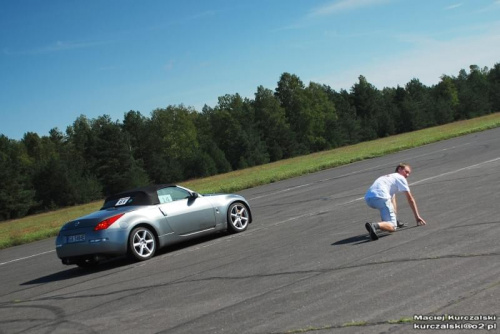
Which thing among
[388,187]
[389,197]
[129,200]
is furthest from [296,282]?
[129,200]

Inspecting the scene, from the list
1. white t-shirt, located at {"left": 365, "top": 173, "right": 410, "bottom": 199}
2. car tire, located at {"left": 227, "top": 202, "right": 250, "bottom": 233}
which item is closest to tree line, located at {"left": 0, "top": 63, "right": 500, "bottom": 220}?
car tire, located at {"left": 227, "top": 202, "right": 250, "bottom": 233}

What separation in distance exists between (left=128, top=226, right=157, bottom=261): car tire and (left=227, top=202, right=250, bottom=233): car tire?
206 centimetres

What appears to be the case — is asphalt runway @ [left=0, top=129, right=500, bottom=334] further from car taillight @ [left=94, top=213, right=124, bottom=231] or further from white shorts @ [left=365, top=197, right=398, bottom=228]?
car taillight @ [left=94, top=213, right=124, bottom=231]

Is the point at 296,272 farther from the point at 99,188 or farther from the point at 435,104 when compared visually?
the point at 435,104

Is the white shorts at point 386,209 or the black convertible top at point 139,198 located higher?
the black convertible top at point 139,198

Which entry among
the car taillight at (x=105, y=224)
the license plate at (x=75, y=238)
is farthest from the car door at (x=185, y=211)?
the license plate at (x=75, y=238)

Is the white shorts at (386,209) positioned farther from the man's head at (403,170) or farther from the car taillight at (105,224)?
the car taillight at (105,224)

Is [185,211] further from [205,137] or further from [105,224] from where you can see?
[205,137]

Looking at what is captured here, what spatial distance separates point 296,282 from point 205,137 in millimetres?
114146

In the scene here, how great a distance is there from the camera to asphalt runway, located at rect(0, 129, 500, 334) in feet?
19.6

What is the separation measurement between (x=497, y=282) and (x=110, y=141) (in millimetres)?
84808

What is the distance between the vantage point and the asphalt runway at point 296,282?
5961 millimetres

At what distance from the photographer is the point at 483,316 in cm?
527

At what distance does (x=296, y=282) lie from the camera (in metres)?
7.70
